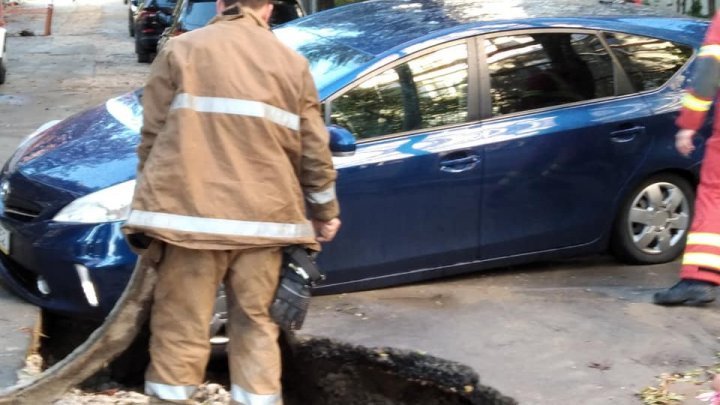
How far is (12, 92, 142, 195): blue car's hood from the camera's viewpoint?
4965 millimetres

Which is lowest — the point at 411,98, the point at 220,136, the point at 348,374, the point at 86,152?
the point at 348,374

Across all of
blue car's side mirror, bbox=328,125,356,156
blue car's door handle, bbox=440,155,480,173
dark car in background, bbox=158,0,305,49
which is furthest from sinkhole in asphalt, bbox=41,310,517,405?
dark car in background, bbox=158,0,305,49

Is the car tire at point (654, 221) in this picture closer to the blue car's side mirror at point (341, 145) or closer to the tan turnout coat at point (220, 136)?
the blue car's side mirror at point (341, 145)

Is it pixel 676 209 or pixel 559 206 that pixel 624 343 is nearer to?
pixel 559 206

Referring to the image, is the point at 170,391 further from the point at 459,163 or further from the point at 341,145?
the point at 459,163

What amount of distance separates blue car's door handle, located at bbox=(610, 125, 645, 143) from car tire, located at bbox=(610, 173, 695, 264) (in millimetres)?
304

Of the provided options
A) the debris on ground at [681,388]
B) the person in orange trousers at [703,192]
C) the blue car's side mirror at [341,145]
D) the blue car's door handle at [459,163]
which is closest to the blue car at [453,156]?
the blue car's door handle at [459,163]

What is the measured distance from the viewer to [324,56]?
5664 millimetres

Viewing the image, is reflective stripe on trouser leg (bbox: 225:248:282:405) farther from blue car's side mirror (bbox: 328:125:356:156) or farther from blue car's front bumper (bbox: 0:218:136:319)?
blue car's front bumper (bbox: 0:218:136:319)

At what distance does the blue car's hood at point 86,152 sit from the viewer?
4965 mm

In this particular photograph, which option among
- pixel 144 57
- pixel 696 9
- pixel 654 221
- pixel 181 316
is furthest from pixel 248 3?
pixel 144 57

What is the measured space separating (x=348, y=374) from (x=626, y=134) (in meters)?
2.17

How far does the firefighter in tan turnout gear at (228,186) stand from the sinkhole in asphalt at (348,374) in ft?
3.35

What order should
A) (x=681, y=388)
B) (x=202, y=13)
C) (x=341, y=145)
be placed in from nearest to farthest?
(x=341, y=145) → (x=681, y=388) → (x=202, y=13)
